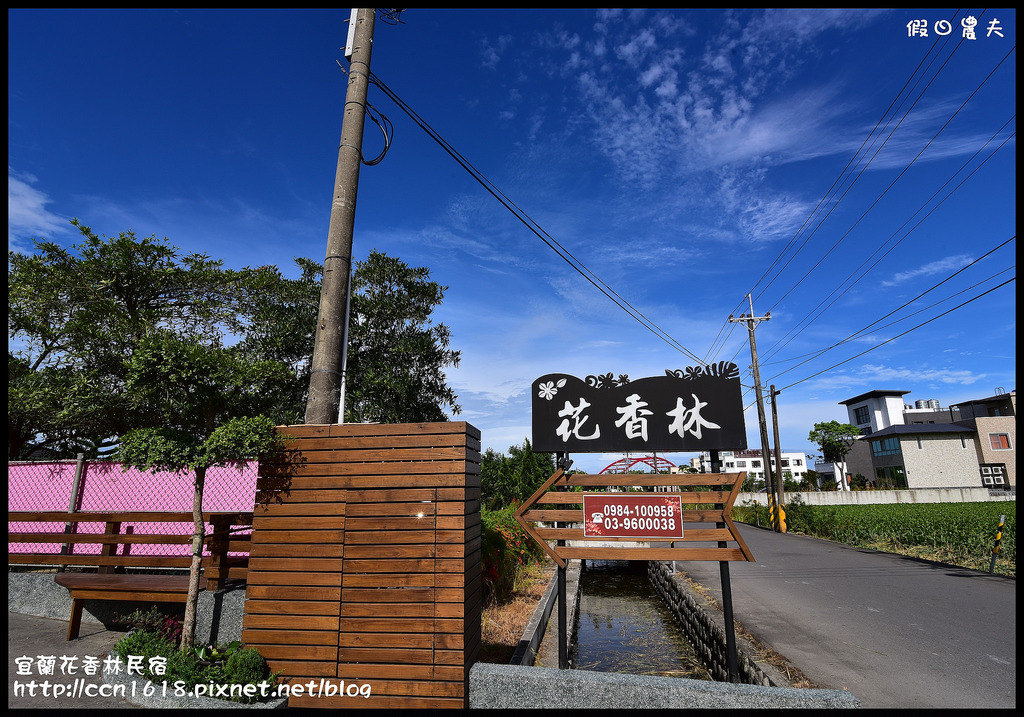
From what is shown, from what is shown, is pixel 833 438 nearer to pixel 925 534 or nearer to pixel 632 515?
pixel 925 534

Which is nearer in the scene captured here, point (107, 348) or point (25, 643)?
point (25, 643)

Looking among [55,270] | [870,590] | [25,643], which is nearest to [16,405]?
[55,270]

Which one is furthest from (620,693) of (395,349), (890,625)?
(395,349)

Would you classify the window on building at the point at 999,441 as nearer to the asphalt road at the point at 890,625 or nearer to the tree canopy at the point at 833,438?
the tree canopy at the point at 833,438

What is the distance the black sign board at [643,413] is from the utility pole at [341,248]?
8.41 feet


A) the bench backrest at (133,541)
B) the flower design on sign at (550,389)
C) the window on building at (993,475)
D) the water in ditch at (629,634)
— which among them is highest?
the flower design on sign at (550,389)

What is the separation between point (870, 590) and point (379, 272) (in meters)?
14.6

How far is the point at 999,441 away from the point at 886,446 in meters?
8.27

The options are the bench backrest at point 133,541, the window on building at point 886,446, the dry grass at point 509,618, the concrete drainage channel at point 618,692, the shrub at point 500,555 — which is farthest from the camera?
the window on building at point 886,446

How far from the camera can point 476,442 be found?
5508 millimetres

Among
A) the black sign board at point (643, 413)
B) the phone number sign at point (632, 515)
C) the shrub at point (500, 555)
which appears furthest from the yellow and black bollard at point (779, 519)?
the phone number sign at point (632, 515)

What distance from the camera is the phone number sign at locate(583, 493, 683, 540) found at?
19.2 feet

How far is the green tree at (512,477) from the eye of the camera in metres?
18.6

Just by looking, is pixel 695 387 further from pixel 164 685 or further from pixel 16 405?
pixel 16 405
